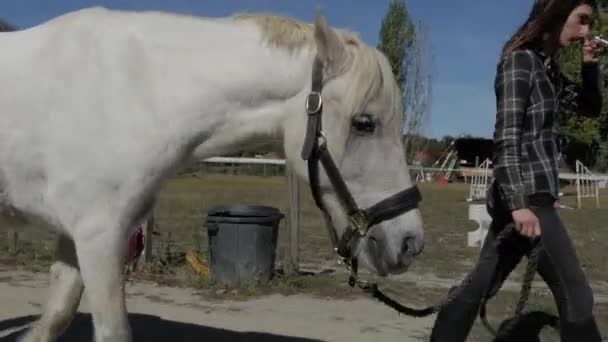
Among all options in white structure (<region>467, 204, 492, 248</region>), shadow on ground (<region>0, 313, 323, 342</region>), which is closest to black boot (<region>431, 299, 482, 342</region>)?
shadow on ground (<region>0, 313, 323, 342</region>)

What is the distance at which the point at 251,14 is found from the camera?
3.04m

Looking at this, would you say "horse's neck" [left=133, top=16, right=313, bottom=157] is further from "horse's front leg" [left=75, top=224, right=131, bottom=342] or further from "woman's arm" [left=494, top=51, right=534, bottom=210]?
"woman's arm" [left=494, top=51, right=534, bottom=210]

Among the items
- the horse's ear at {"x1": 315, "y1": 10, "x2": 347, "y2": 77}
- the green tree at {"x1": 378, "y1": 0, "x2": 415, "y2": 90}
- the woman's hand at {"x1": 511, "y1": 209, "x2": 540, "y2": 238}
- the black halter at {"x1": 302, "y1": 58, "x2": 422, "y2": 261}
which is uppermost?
the green tree at {"x1": 378, "y1": 0, "x2": 415, "y2": 90}

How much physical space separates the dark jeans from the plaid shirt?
6.0 inches

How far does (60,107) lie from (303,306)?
387 centimetres

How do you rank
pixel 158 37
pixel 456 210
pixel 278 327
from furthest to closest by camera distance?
pixel 456 210
pixel 278 327
pixel 158 37

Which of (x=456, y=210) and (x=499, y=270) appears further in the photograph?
(x=456, y=210)

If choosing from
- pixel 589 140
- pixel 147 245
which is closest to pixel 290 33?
pixel 147 245

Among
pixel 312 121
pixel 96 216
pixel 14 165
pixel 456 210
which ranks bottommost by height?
pixel 456 210

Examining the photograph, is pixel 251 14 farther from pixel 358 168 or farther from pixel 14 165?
pixel 14 165

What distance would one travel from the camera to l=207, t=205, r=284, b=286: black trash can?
6918 mm

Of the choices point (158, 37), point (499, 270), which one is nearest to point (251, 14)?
point (158, 37)

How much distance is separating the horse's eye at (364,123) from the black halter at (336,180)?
0.45 ft

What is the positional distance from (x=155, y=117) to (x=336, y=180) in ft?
2.47
